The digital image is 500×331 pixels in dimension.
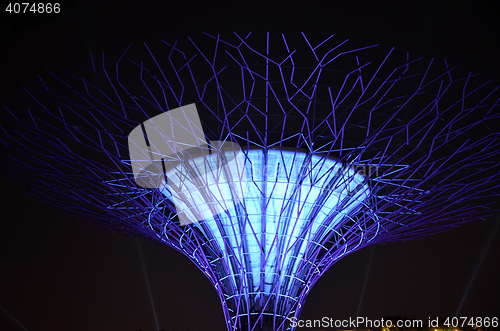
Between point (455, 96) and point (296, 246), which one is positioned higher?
point (455, 96)

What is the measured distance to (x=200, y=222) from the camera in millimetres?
16062

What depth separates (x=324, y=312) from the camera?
25266 mm

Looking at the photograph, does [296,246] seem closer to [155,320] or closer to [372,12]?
[372,12]

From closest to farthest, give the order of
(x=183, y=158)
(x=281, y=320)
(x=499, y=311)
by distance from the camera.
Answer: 1. (x=183, y=158)
2. (x=281, y=320)
3. (x=499, y=311)

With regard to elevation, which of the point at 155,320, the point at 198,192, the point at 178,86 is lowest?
the point at 155,320

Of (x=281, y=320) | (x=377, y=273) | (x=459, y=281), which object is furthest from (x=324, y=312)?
(x=281, y=320)

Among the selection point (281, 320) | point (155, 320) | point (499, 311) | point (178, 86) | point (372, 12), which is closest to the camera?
point (281, 320)

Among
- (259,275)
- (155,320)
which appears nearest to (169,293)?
(155,320)

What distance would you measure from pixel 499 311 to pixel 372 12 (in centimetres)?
1946

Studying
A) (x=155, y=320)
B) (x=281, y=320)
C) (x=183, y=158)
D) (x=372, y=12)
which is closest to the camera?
(x=183, y=158)

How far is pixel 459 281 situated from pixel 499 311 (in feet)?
10.5

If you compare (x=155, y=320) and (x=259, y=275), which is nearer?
(x=259, y=275)

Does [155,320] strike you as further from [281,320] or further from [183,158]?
[183,158]

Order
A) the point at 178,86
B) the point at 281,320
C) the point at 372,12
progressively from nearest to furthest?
the point at 281,320 < the point at 372,12 < the point at 178,86
